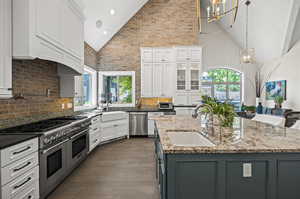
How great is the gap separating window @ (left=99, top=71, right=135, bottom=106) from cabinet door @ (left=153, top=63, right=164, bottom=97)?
2.83 ft

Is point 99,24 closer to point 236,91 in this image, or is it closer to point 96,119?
point 96,119

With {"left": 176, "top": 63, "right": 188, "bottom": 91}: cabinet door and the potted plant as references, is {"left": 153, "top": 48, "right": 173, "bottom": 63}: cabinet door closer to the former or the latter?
{"left": 176, "top": 63, "right": 188, "bottom": 91}: cabinet door

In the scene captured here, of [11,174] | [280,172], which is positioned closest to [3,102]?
[11,174]

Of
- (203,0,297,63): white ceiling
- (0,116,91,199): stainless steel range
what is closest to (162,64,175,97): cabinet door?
(203,0,297,63): white ceiling

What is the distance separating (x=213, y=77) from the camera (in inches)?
316

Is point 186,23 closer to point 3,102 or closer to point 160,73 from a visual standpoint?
point 160,73

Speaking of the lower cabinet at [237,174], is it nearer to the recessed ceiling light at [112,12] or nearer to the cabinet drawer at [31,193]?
the cabinet drawer at [31,193]

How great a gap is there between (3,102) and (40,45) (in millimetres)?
849

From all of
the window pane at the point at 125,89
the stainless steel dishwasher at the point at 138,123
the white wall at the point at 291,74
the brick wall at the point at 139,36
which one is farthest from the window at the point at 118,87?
the white wall at the point at 291,74

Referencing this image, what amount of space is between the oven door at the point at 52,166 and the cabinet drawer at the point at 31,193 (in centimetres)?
8

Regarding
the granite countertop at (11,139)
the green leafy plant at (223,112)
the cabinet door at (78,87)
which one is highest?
the cabinet door at (78,87)

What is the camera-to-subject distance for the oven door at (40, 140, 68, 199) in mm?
2186

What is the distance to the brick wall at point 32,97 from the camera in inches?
94.3

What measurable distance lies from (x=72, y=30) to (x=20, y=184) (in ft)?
8.24
